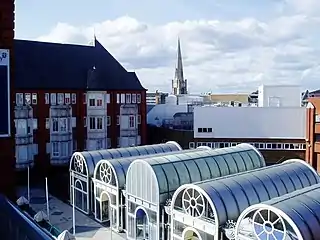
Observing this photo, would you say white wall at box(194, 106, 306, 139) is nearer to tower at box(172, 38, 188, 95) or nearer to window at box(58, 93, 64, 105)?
window at box(58, 93, 64, 105)

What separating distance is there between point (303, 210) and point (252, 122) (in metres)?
24.8

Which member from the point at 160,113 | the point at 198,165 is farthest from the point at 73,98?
the point at 198,165

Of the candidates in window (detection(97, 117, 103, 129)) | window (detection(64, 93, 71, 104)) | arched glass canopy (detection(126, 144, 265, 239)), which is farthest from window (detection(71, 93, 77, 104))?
arched glass canopy (detection(126, 144, 265, 239))

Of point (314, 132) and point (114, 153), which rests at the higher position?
point (314, 132)

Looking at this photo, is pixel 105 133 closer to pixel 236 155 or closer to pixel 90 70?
pixel 90 70

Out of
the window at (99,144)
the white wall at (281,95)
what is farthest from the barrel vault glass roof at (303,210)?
the white wall at (281,95)

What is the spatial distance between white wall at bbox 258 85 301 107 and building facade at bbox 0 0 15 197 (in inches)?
1535

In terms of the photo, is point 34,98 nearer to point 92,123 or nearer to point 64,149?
point 64,149

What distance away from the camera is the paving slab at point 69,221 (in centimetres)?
2233

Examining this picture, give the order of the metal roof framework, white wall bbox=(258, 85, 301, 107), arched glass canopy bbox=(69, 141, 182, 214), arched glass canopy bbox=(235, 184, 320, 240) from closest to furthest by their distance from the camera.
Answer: arched glass canopy bbox=(235, 184, 320, 240)
the metal roof framework
arched glass canopy bbox=(69, 141, 182, 214)
white wall bbox=(258, 85, 301, 107)

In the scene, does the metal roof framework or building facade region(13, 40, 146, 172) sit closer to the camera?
the metal roof framework

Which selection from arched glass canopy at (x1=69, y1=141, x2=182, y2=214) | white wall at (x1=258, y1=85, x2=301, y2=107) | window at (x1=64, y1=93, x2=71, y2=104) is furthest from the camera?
white wall at (x1=258, y1=85, x2=301, y2=107)

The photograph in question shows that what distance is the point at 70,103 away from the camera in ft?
124

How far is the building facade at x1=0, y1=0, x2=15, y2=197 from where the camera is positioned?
11.3 metres
